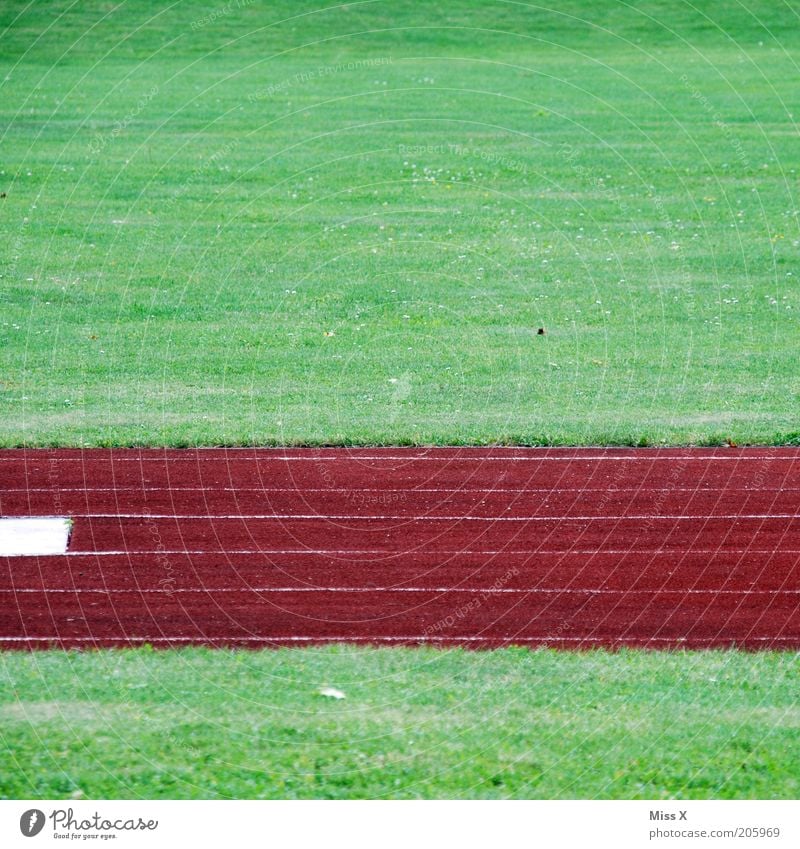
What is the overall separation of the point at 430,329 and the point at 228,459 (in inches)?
227

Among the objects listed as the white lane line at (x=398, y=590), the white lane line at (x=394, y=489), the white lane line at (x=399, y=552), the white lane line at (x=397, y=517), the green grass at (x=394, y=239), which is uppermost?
the green grass at (x=394, y=239)

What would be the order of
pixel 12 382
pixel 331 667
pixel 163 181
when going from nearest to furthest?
pixel 331 667 → pixel 12 382 → pixel 163 181

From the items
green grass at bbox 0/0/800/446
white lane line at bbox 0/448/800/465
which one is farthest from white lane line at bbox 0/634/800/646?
green grass at bbox 0/0/800/446

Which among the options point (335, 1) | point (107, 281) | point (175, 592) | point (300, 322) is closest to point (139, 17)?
point (335, 1)

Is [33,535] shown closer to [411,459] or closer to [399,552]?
[399,552]

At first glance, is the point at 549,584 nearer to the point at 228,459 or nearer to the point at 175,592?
the point at 175,592

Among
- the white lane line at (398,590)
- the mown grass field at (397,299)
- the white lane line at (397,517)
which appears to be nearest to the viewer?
the mown grass field at (397,299)

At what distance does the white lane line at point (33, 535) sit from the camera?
1091 centimetres

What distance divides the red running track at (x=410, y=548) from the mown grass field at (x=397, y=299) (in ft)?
1.99

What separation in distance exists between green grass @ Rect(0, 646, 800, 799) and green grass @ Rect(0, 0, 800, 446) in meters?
5.49

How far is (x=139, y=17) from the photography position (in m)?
46.9

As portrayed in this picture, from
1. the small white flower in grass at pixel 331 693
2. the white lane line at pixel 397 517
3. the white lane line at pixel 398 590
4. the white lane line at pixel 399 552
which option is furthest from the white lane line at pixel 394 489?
the small white flower in grass at pixel 331 693

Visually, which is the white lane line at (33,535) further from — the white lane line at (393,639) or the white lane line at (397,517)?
the white lane line at (393,639)

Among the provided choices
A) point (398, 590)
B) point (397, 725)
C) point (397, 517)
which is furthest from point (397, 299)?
point (397, 725)
